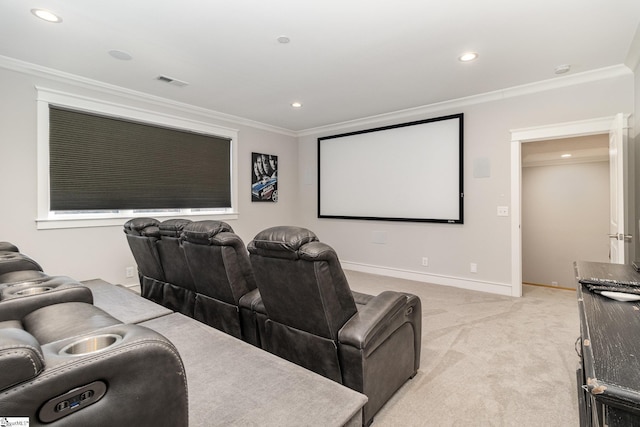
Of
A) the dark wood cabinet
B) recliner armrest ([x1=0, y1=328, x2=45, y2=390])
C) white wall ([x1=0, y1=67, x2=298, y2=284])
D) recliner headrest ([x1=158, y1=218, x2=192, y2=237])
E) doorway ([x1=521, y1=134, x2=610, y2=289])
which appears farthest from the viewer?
doorway ([x1=521, y1=134, x2=610, y2=289])

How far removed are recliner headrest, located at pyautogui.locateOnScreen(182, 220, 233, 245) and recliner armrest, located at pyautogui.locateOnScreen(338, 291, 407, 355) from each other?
3.63 ft

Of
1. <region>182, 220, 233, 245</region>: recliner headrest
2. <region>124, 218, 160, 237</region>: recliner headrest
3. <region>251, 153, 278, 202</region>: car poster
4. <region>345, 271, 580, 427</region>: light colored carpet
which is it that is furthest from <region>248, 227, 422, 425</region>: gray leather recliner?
<region>251, 153, 278, 202</region>: car poster

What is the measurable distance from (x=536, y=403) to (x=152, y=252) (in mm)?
3128

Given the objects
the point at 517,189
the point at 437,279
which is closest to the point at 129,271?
the point at 437,279

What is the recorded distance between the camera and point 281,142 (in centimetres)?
626

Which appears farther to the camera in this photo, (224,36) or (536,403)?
(224,36)

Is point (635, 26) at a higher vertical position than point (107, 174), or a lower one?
higher

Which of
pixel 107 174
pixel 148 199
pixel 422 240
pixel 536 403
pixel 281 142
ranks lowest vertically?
pixel 536 403

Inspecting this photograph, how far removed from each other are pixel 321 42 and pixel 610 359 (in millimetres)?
2901

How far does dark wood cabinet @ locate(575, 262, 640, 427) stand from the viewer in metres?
0.71

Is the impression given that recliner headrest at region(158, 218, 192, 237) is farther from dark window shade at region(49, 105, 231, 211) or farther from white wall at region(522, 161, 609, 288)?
white wall at region(522, 161, 609, 288)

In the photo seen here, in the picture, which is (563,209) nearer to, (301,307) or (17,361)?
(301,307)

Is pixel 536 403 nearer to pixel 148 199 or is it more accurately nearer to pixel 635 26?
pixel 635 26

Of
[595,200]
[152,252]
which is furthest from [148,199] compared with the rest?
[595,200]
